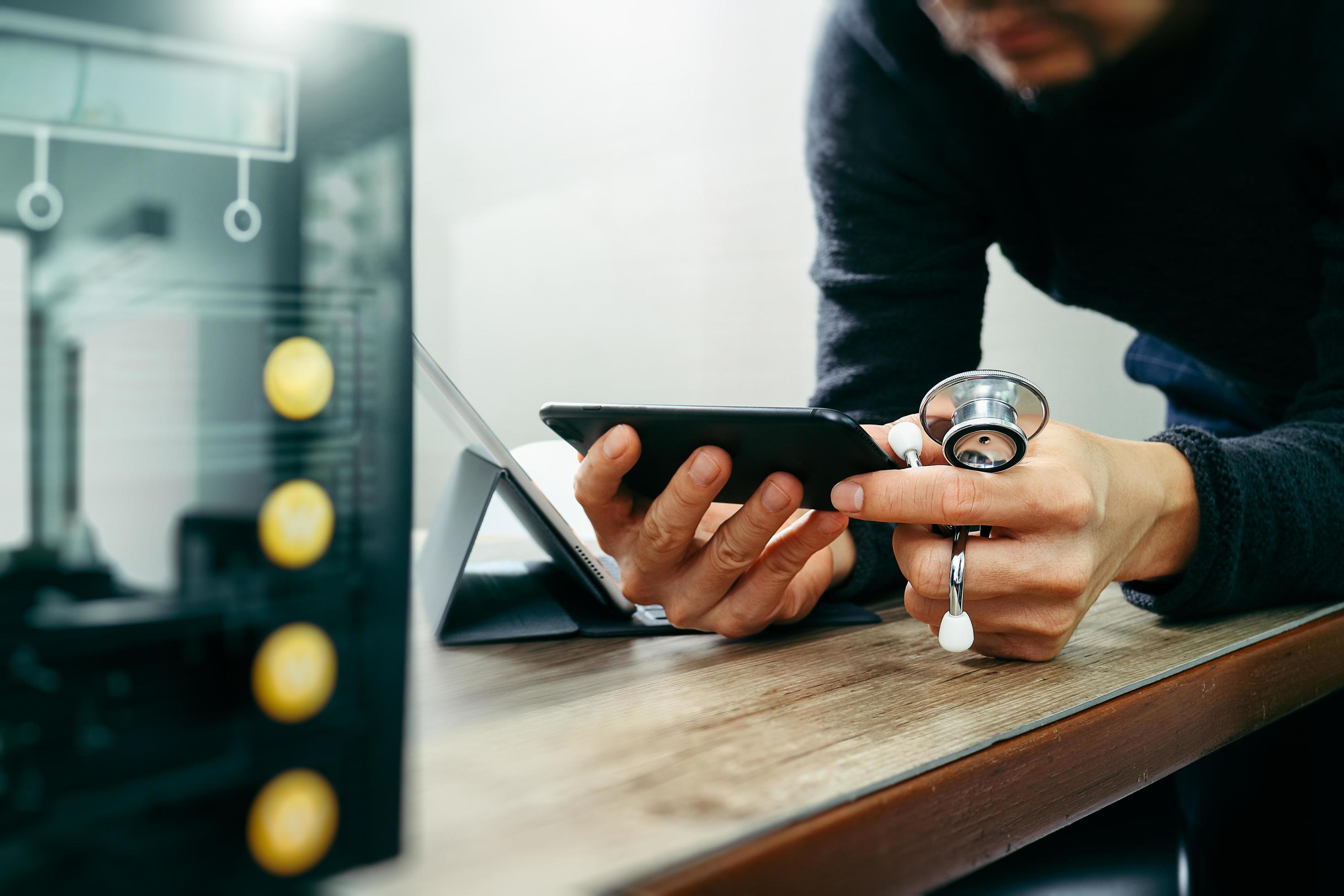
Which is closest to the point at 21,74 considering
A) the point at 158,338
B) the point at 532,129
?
the point at 158,338

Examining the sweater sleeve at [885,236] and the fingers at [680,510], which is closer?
the fingers at [680,510]

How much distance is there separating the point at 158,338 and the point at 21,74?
0.07 metres

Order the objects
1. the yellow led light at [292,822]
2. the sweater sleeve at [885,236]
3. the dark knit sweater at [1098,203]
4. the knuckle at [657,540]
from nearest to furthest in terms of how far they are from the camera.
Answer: the yellow led light at [292,822] → the knuckle at [657,540] → the dark knit sweater at [1098,203] → the sweater sleeve at [885,236]

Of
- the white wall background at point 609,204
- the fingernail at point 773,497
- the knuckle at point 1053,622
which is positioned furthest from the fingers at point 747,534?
the white wall background at point 609,204

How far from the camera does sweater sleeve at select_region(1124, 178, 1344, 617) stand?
483mm

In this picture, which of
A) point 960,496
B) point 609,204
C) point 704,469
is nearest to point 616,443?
point 704,469

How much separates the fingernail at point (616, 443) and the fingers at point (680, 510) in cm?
3

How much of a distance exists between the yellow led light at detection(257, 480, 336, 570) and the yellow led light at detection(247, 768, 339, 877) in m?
0.06

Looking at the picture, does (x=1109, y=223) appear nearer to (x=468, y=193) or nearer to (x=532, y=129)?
(x=532, y=129)

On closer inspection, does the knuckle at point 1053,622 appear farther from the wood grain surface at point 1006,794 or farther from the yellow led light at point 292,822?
the yellow led light at point 292,822

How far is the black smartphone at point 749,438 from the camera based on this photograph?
0.36 metres

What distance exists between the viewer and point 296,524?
240 mm

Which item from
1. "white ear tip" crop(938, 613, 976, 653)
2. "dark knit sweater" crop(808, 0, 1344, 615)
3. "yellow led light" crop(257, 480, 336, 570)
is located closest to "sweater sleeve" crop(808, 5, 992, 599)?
"dark knit sweater" crop(808, 0, 1344, 615)

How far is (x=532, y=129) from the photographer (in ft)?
8.06
